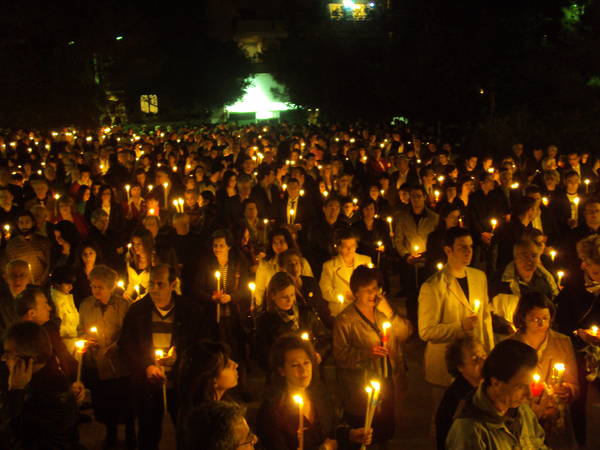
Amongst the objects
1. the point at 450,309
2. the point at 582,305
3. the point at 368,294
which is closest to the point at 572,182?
the point at 582,305

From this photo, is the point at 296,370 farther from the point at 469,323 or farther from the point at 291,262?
the point at 291,262

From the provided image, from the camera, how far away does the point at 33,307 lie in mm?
5094

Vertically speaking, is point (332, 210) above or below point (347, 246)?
above

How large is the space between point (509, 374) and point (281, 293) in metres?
2.44

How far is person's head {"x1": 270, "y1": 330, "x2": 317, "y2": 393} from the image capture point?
13.1 feet

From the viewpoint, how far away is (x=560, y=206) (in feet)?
32.3

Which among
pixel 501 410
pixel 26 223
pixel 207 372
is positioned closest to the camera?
pixel 501 410

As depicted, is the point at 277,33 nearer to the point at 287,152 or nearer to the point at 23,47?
the point at 23,47

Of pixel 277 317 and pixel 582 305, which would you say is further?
pixel 582 305

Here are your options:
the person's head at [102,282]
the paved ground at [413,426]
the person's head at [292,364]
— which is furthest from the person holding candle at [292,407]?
the person's head at [102,282]

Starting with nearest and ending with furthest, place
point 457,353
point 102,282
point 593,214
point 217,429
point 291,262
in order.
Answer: point 217,429 → point 457,353 → point 102,282 → point 291,262 → point 593,214

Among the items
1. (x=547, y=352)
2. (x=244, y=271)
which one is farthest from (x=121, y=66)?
(x=547, y=352)

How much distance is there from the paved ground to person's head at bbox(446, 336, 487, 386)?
2.04 metres

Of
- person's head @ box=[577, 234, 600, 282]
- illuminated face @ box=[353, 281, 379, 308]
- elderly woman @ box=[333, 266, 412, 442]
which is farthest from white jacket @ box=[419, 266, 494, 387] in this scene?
person's head @ box=[577, 234, 600, 282]
